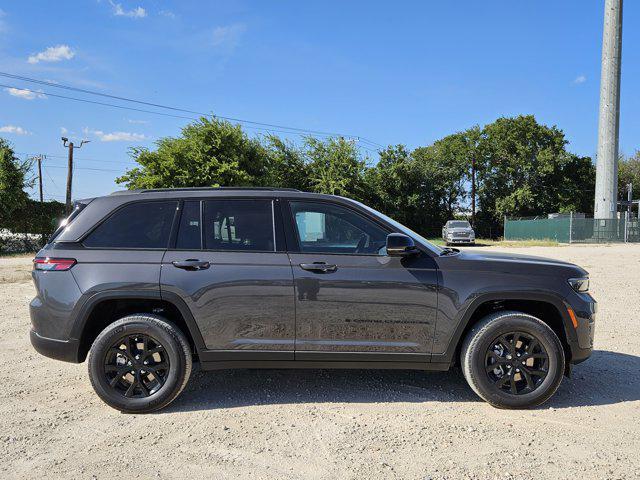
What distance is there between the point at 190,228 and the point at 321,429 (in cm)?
194

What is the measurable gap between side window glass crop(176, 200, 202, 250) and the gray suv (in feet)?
0.04

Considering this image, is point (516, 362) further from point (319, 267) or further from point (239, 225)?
Result: point (239, 225)

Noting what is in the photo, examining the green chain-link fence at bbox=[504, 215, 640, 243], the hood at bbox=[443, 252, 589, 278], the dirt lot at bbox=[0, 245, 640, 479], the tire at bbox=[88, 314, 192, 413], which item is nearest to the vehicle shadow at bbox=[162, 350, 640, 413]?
the dirt lot at bbox=[0, 245, 640, 479]

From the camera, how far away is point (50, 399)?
400cm

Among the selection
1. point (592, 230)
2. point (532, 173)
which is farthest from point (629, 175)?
point (592, 230)

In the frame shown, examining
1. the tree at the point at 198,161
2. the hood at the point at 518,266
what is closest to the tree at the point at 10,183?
the tree at the point at 198,161

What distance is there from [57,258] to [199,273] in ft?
3.93

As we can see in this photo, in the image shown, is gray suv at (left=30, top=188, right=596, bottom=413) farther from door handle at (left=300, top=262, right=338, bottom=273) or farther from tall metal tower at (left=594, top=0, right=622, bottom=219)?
tall metal tower at (left=594, top=0, right=622, bottom=219)

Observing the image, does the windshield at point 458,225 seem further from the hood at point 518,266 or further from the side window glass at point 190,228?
the side window glass at point 190,228

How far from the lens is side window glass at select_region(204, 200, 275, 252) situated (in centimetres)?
382

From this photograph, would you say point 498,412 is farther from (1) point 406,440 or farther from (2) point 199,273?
(2) point 199,273

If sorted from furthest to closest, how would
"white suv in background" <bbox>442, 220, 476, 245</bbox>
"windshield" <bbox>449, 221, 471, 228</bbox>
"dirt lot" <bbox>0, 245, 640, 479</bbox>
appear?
"windshield" <bbox>449, 221, 471, 228</bbox> → "white suv in background" <bbox>442, 220, 476, 245</bbox> → "dirt lot" <bbox>0, 245, 640, 479</bbox>

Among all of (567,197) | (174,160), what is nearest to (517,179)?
(567,197)

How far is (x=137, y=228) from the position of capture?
3875mm
